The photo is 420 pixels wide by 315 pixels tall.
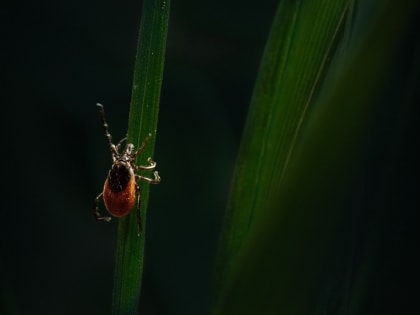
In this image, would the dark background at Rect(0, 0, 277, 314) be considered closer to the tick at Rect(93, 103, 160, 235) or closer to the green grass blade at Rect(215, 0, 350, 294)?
the tick at Rect(93, 103, 160, 235)

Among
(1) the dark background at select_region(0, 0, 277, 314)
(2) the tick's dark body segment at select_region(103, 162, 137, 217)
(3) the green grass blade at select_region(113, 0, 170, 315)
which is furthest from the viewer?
(1) the dark background at select_region(0, 0, 277, 314)

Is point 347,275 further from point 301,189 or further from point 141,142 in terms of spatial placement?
point 141,142

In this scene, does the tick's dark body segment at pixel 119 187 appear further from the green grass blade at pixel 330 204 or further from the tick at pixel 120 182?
the green grass blade at pixel 330 204

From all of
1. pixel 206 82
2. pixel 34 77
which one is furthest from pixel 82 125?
pixel 206 82

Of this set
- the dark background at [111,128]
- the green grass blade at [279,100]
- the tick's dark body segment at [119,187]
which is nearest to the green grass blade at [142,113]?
the green grass blade at [279,100]

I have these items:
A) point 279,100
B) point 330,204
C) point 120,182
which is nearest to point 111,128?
point 120,182

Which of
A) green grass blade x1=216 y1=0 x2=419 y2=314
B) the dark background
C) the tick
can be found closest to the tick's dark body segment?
the tick
